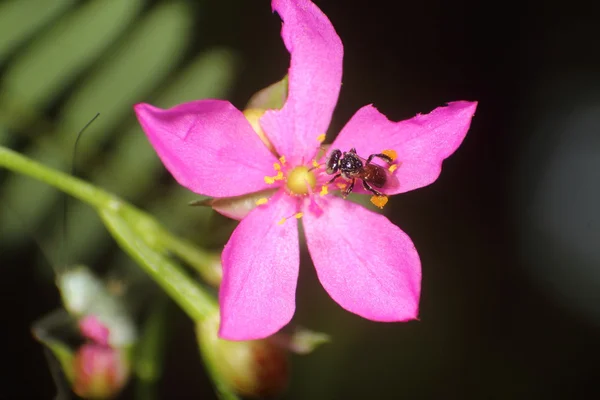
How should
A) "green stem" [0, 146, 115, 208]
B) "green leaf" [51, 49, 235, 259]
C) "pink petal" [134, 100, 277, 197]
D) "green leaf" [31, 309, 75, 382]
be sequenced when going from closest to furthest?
"pink petal" [134, 100, 277, 197] < "green stem" [0, 146, 115, 208] < "green leaf" [31, 309, 75, 382] < "green leaf" [51, 49, 235, 259]

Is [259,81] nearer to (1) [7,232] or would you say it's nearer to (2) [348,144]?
(2) [348,144]

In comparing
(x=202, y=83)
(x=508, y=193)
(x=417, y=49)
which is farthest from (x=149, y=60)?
(x=508, y=193)

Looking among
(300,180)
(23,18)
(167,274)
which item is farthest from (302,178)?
(23,18)

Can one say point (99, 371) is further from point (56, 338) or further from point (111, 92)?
point (111, 92)

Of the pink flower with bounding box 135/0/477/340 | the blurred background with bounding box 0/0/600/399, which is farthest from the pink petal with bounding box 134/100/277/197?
the blurred background with bounding box 0/0/600/399

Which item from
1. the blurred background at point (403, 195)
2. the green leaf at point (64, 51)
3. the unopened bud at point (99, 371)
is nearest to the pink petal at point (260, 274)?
the blurred background at point (403, 195)

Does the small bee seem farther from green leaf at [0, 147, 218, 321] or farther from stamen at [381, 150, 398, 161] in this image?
green leaf at [0, 147, 218, 321]

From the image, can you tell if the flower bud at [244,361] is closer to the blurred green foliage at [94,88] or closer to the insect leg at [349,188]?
the insect leg at [349,188]
